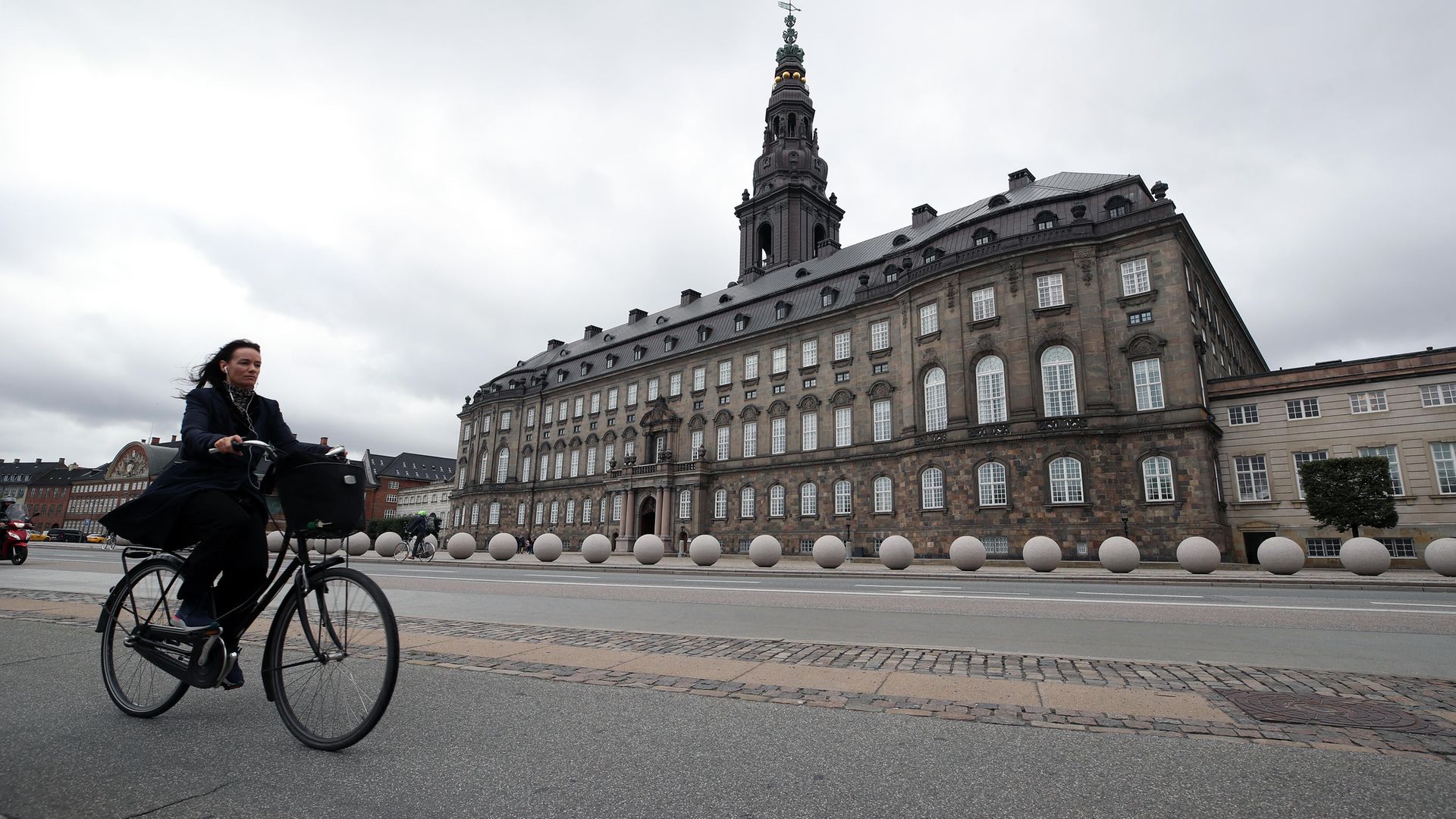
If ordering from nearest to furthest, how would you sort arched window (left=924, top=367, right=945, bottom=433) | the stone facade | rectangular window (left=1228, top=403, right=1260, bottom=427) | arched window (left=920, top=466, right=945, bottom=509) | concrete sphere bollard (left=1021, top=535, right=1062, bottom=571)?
concrete sphere bollard (left=1021, top=535, right=1062, bottom=571), the stone facade, rectangular window (left=1228, top=403, right=1260, bottom=427), arched window (left=920, top=466, right=945, bottom=509), arched window (left=924, top=367, right=945, bottom=433)

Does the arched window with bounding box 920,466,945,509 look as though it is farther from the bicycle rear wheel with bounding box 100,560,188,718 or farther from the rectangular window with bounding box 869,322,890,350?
the bicycle rear wheel with bounding box 100,560,188,718

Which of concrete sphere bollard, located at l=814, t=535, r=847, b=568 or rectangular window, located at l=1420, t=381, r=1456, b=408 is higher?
rectangular window, located at l=1420, t=381, r=1456, b=408

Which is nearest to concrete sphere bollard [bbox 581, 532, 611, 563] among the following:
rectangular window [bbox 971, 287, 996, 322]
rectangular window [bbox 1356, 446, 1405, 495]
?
rectangular window [bbox 971, 287, 996, 322]

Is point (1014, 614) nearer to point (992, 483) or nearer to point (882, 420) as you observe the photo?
point (992, 483)

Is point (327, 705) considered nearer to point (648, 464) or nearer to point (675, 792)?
point (675, 792)

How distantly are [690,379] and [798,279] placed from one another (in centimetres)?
1076

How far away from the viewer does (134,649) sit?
4.04 metres

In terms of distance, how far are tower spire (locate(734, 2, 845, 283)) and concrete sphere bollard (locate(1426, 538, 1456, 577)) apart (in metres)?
45.1

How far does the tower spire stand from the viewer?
6031cm

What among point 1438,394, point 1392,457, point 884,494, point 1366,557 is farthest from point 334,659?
point 1438,394

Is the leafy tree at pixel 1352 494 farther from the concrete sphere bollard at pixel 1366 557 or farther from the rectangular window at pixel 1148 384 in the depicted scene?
the concrete sphere bollard at pixel 1366 557

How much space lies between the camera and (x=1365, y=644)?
22.2ft

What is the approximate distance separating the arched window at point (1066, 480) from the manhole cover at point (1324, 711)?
28.7 meters

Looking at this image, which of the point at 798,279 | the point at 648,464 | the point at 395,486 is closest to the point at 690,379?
the point at 648,464
